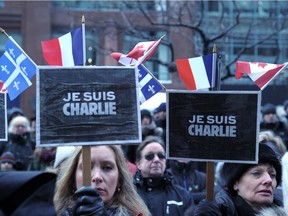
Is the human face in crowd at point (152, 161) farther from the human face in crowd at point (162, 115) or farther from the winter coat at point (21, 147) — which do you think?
the human face in crowd at point (162, 115)

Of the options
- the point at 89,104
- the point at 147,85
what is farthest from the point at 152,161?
the point at 89,104

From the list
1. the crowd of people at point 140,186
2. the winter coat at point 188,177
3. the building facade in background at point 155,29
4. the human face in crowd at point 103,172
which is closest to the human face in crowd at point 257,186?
the crowd of people at point 140,186

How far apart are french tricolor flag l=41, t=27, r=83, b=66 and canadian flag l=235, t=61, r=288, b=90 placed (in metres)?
1.11

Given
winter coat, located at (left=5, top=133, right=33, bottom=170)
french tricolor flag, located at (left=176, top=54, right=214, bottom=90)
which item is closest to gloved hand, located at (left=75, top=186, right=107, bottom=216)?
french tricolor flag, located at (left=176, top=54, right=214, bottom=90)

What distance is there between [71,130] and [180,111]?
2.43 feet

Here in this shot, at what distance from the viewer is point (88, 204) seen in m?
3.13

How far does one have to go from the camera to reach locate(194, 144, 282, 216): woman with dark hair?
4.06m

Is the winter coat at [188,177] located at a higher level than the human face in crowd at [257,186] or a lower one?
lower

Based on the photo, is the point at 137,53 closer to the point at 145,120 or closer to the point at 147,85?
the point at 147,85

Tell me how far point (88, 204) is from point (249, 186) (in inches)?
56.1

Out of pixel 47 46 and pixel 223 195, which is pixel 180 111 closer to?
pixel 223 195

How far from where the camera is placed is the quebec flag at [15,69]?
4699 millimetres

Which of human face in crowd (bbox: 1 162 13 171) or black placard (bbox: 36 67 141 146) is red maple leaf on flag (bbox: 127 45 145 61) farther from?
human face in crowd (bbox: 1 162 13 171)

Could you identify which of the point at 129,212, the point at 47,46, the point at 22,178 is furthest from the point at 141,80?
the point at 22,178
